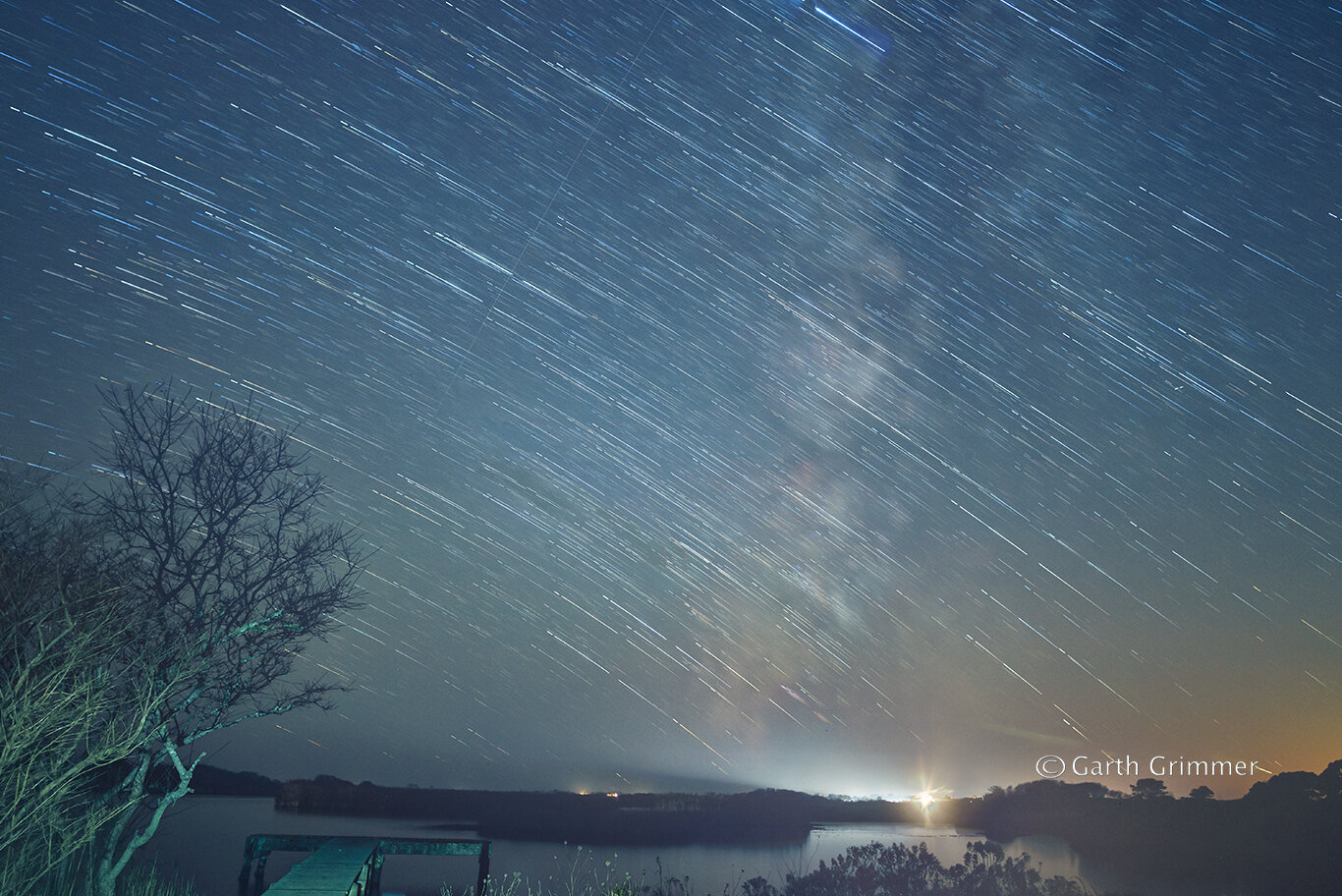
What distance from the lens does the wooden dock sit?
354 inches

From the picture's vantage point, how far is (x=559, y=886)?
72.9ft

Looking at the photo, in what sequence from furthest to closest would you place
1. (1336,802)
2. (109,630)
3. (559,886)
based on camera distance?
(1336,802)
(559,886)
(109,630)

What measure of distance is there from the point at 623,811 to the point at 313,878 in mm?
62643

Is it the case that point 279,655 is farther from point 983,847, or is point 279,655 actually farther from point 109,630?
point 983,847

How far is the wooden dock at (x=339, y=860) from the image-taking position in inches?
354

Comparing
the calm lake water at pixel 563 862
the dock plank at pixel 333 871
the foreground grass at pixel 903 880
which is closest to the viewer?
the dock plank at pixel 333 871

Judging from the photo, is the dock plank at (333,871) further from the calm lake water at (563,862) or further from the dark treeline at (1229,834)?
the dark treeline at (1229,834)

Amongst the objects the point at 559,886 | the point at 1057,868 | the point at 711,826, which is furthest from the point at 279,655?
the point at 711,826

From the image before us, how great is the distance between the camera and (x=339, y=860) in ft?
37.1

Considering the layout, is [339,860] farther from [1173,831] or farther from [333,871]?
[1173,831]

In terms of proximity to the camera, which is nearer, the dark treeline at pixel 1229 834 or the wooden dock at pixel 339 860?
the wooden dock at pixel 339 860

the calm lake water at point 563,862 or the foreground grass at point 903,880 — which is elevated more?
the foreground grass at point 903,880

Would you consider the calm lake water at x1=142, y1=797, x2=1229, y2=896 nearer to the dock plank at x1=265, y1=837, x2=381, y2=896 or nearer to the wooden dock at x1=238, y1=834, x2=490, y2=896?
the wooden dock at x1=238, y1=834, x2=490, y2=896

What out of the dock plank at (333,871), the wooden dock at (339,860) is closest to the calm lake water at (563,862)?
the wooden dock at (339,860)
